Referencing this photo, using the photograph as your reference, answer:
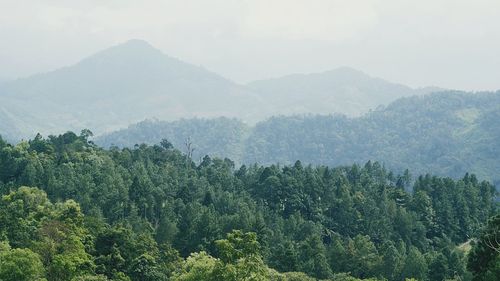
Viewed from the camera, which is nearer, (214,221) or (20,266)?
(20,266)

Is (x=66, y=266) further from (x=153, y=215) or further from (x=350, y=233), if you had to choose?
(x=350, y=233)

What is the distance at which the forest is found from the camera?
169 ft

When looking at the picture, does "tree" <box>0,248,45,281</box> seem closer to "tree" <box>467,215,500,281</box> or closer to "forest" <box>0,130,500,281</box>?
"forest" <box>0,130,500,281</box>

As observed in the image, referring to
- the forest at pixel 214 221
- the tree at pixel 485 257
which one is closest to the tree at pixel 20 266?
the forest at pixel 214 221

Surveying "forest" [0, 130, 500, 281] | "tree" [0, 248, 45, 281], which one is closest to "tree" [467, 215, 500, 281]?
"forest" [0, 130, 500, 281]

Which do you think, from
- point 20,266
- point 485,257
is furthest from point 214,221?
point 485,257

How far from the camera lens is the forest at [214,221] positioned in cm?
5162

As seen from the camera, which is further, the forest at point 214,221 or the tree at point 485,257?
the forest at point 214,221

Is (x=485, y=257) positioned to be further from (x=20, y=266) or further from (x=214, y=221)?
(x=214, y=221)

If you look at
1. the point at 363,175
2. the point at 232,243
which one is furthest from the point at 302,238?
the point at 232,243

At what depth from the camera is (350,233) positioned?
9038 cm

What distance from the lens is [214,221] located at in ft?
244

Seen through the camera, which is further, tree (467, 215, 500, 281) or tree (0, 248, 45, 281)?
tree (467, 215, 500, 281)

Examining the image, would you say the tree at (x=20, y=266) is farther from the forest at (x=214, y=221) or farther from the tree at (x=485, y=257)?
the tree at (x=485, y=257)
